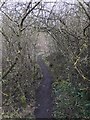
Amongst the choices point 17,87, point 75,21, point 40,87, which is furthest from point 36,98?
point 75,21

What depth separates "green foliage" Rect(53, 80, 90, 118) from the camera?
9898 millimetres

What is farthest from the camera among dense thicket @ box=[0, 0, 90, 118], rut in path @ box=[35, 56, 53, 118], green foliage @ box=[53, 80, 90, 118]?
rut in path @ box=[35, 56, 53, 118]

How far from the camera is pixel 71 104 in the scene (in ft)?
34.1

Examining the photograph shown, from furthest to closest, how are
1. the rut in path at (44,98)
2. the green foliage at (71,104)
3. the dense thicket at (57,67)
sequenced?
the rut in path at (44,98)
the green foliage at (71,104)
the dense thicket at (57,67)

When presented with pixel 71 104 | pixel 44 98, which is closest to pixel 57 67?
pixel 44 98

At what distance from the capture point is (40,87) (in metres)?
15.7

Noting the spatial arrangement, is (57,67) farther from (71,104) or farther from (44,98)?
(71,104)

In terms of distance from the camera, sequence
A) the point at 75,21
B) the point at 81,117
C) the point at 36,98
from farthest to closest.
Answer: the point at 36,98
the point at 75,21
the point at 81,117

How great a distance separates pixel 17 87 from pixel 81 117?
15.6ft

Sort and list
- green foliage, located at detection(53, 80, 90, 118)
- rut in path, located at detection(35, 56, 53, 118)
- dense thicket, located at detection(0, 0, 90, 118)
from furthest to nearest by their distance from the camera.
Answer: rut in path, located at detection(35, 56, 53, 118), green foliage, located at detection(53, 80, 90, 118), dense thicket, located at detection(0, 0, 90, 118)

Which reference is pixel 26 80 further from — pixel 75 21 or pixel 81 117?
pixel 81 117

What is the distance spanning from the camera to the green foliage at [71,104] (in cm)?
990

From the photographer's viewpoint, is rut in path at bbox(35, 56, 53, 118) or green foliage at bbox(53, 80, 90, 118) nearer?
green foliage at bbox(53, 80, 90, 118)

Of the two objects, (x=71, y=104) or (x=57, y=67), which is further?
(x=57, y=67)
